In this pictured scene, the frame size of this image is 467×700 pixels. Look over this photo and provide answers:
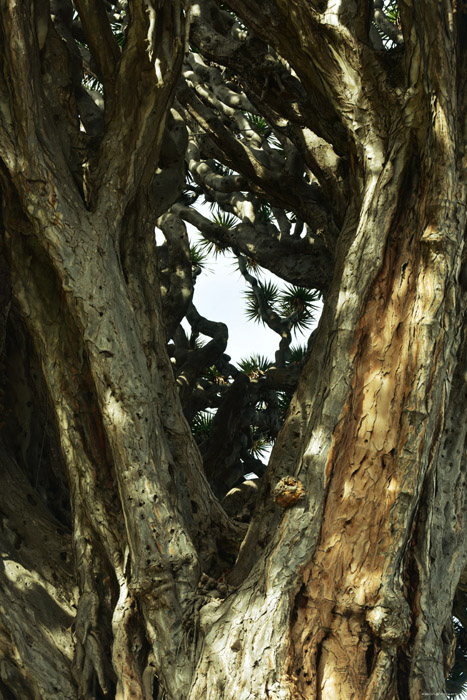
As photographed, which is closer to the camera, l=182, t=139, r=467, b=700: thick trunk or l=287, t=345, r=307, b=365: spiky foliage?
l=182, t=139, r=467, b=700: thick trunk

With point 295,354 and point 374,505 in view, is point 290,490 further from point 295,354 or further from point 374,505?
point 295,354

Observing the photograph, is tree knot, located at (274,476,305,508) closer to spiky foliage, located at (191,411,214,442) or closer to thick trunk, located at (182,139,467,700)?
thick trunk, located at (182,139,467,700)

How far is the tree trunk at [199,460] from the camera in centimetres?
277

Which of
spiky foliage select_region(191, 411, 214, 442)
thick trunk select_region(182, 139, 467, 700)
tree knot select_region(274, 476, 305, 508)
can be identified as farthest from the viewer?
spiky foliage select_region(191, 411, 214, 442)

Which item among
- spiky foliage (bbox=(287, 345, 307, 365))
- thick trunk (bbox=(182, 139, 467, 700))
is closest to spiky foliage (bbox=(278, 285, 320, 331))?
spiky foliage (bbox=(287, 345, 307, 365))

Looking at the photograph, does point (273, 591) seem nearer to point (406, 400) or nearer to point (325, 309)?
Answer: point (406, 400)

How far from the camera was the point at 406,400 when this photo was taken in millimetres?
2896

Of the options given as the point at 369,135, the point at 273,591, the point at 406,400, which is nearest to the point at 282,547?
the point at 273,591

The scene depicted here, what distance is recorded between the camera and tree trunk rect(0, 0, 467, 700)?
9.09 ft

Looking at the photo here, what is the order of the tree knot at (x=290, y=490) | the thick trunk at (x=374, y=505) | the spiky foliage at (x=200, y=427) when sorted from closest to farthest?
the thick trunk at (x=374, y=505)
the tree knot at (x=290, y=490)
the spiky foliage at (x=200, y=427)

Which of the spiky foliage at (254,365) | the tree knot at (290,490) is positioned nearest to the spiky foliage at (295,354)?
the spiky foliage at (254,365)

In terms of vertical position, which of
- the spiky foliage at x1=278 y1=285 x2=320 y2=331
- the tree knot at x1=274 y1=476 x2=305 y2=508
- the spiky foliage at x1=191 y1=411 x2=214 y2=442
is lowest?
the tree knot at x1=274 y1=476 x2=305 y2=508

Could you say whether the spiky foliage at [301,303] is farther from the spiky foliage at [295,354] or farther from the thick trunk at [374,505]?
the thick trunk at [374,505]

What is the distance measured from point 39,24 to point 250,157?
5.71 ft
